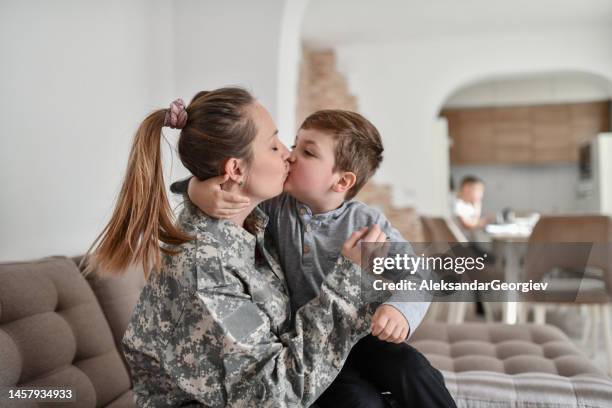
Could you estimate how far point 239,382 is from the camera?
104 cm

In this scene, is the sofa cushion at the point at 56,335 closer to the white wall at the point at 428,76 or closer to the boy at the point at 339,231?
the boy at the point at 339,231

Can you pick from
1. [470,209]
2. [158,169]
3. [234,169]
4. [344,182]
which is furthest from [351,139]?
[470,209]

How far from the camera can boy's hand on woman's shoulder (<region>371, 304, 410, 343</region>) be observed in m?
1.05

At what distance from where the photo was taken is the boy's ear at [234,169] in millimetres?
1122

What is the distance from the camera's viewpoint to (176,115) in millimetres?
1123

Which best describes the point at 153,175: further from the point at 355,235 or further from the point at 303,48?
the point at 303,48

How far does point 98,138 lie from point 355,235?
56.8 inches

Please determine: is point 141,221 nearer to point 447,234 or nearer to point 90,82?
point 90,82

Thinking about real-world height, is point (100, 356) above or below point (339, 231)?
below

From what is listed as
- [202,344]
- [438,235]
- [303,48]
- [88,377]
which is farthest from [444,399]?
[303,48]

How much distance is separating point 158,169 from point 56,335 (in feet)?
1.81

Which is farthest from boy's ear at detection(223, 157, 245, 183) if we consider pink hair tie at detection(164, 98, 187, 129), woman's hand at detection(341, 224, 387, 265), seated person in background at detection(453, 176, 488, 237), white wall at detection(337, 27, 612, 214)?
white wall at detection(337, 27, 612, 214)

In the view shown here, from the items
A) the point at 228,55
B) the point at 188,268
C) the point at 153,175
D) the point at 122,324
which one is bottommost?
the point at 122,324

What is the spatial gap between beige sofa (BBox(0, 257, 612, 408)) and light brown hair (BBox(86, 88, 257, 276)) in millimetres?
318
